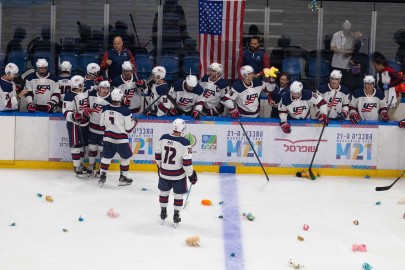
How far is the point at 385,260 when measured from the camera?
29.8 feet

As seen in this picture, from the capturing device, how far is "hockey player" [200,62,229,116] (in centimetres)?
1275

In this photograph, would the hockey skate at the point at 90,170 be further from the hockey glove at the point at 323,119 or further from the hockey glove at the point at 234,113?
the hockey glove at the point at 323,119

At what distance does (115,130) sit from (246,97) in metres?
2.11

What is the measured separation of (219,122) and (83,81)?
6.31 ft

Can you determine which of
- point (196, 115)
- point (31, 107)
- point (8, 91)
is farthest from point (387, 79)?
point (8, 91)

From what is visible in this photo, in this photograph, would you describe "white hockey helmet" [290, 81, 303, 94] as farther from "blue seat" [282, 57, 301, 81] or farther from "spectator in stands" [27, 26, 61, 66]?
"spectator in stands" [27, 26, 61, 66]

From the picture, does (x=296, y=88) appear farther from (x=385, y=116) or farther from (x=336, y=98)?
(x=385, y=116)

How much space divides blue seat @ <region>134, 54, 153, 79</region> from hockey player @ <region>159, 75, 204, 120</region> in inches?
60.7

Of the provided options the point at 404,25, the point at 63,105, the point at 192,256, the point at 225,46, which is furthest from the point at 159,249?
the point at 404,25

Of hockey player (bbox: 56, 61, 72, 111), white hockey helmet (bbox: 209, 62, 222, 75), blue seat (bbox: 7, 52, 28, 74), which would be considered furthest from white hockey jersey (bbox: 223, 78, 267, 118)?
blue seat (bbox: 7, 52, 28, 74)

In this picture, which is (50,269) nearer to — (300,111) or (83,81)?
(83,81)

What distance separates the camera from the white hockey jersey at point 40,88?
1260 centimetres

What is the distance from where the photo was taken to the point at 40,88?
12.6 m

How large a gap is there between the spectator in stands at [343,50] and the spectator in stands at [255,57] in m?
1.27
